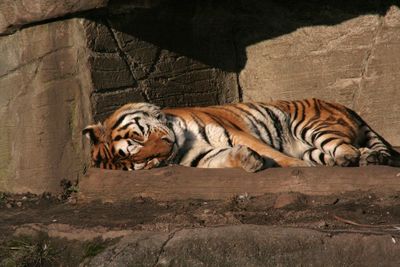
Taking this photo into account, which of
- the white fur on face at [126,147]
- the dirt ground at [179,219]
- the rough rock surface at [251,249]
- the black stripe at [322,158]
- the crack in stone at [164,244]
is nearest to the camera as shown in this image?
the rough rock surface at [251,249]

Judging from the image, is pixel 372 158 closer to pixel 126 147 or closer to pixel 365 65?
pixel 365 65

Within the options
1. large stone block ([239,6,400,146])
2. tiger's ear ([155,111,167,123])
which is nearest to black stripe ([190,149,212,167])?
tiger's ear ([155,111,167,123])

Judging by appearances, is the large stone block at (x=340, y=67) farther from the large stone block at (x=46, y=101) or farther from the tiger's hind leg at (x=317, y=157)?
the large stone block at (x=46, y=101)

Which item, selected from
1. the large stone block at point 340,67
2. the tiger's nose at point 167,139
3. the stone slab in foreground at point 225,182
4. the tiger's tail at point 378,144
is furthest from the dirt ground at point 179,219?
the large stone block at point 340,67

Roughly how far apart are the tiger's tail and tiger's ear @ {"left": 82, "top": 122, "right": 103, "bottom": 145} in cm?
192

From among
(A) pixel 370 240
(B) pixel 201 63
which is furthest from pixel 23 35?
(A) pixel 370 240

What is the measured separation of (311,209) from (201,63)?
254cm

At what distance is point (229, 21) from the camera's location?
704 cm

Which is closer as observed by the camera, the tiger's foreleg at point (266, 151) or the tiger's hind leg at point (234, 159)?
the tiger's hind leg at point (234, 159)

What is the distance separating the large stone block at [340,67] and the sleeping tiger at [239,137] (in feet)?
0.82

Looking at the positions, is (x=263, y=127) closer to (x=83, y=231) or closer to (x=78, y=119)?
(x=78, y=119)

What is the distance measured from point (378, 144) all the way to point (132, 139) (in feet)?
5.91

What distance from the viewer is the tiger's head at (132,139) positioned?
554cm

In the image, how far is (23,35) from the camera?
20.0 feet
